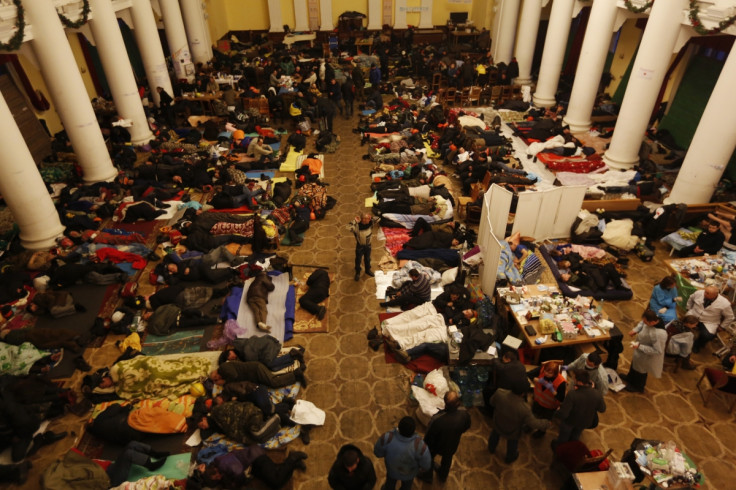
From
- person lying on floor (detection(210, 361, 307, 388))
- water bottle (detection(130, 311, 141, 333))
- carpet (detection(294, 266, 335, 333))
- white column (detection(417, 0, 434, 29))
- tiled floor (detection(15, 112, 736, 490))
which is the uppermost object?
white column (detection(417, 0, 434, 29))

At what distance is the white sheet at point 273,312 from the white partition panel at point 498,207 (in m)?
3.97

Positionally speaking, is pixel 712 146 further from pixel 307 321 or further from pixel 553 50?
pixel 307 321

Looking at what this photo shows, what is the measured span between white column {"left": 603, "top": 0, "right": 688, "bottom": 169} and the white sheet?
9.25 metres

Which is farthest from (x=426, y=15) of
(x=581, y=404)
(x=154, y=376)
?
(x=581, y=404)

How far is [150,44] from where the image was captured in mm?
14867

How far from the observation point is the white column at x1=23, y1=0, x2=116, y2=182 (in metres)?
9.64

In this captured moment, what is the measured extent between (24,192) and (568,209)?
11.0m

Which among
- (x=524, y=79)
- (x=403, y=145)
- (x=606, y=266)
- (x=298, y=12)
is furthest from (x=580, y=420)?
(x=298, y=12)

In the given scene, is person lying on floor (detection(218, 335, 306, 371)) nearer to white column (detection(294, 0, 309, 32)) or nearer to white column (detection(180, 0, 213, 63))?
white column (detection(180, 0, 213, 63))

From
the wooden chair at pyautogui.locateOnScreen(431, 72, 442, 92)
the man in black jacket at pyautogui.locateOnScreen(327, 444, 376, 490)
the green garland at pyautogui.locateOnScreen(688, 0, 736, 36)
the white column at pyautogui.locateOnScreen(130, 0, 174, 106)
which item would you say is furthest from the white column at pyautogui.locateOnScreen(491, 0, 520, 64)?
the man in black jacket at pyautogui.locateOnScreen(327, 444, 376, 490)

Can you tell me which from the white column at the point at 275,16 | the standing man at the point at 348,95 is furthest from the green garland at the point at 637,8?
the white column at the point at 275,16

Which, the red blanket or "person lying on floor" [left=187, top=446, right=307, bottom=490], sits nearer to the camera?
"person lying on floor" [left=187, top=446, right=307, bottom=490]

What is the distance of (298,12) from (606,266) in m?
21.5

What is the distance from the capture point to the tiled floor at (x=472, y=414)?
569 cm
